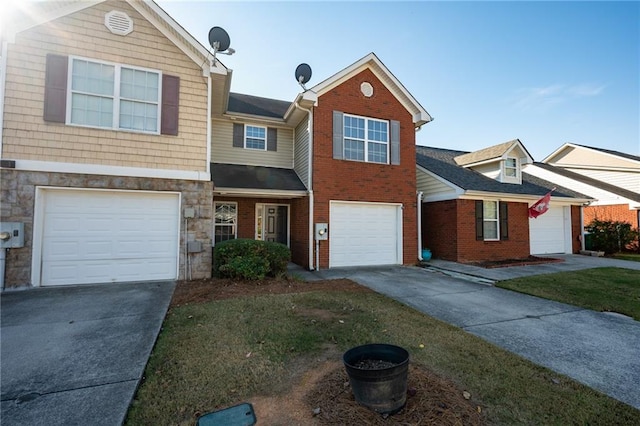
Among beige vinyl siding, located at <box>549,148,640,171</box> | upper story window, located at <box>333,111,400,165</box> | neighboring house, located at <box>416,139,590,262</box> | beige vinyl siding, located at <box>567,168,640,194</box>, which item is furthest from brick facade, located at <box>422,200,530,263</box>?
beige vinyl siding, located at <box>549,148,640,171</box>

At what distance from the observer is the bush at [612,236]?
15.7 meters

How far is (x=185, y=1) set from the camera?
809 cm

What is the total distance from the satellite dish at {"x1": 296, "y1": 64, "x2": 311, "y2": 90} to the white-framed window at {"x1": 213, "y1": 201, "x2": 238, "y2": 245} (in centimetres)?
546

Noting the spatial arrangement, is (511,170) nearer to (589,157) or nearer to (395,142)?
(395,142)

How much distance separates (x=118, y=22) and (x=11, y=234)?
588 centimetres

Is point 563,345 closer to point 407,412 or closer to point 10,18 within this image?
point 407,412

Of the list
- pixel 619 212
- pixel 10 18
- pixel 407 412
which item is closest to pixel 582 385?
pixel 407 412

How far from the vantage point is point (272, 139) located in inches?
496

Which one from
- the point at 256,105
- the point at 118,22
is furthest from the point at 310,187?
the point at 118,22

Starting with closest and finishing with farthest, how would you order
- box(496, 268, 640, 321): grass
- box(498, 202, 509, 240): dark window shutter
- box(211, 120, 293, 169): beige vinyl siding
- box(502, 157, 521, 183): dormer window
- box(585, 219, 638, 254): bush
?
box(496, 268, 640, 321): grass
box(211, 120, 293, 169): beige vinyl siding
box(498, 202, 509, 240): dark window shutter
box(502, 157, 521, 183): dormer window
box(585, 219, 638, 254): bush

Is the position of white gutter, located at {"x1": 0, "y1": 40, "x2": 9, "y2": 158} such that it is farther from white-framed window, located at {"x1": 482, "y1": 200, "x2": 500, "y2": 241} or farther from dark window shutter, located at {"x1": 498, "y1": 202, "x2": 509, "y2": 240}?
dark window shutter, located at {"x1": 498, "y1": 202, "x2": 509, "y2": 240}

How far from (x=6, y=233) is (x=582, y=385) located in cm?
1067

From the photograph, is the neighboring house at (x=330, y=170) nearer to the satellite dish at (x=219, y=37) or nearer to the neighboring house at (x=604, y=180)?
the satellite dish at (x=219, y=37)

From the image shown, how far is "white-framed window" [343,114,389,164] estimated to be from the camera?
437 inches
